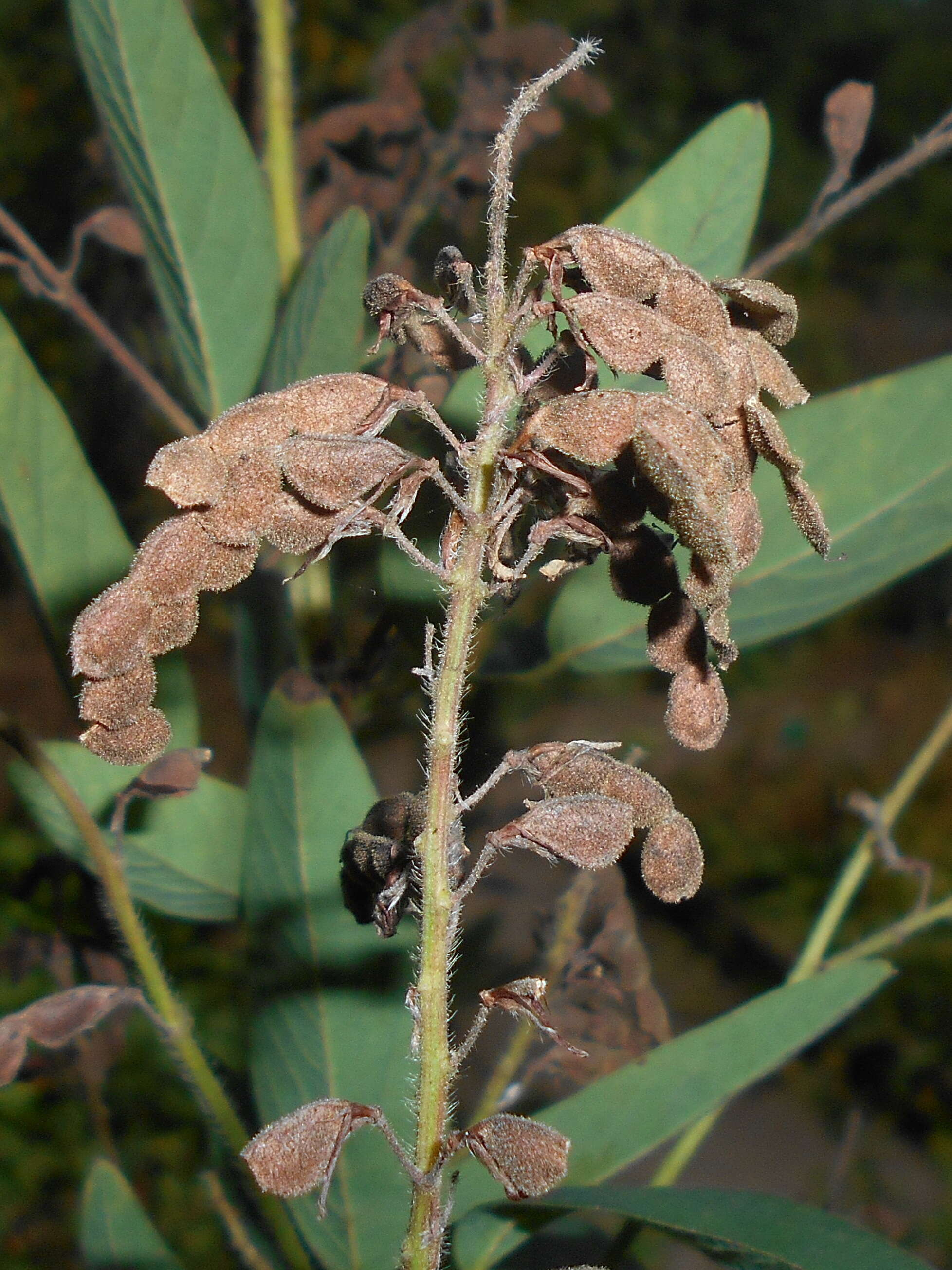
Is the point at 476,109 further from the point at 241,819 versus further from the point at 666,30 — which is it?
the point at 666,30

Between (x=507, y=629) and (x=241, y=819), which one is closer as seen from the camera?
(x=241, y=819)

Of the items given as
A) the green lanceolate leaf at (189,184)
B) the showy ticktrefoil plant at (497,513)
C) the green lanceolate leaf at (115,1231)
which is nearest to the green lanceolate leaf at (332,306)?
the green lanceolate leaf at (189,184)

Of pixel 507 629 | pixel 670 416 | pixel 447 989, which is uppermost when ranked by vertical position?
pixel 670 416

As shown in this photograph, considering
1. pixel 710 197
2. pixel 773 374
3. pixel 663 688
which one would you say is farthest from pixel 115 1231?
pixel 663 688

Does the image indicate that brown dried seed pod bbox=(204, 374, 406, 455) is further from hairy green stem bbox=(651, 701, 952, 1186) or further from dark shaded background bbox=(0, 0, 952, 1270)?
hairy green stem bbox=(651, 701, 952, 1186)

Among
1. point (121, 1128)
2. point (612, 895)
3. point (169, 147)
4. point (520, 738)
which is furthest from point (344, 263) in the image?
point (520, 738)

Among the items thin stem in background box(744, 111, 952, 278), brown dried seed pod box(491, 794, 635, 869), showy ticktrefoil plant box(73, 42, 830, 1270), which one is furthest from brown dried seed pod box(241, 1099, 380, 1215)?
thin stem in background box(744, 111, 952, 278)

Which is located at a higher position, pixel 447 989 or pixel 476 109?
pixel 476 109
